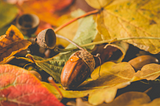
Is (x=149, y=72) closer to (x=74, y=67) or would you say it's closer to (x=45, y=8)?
(x=74, y=67)

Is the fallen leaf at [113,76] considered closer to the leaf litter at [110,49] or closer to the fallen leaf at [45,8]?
the leaf litter at [110,49]

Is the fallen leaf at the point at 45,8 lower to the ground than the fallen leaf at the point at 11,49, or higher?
higher

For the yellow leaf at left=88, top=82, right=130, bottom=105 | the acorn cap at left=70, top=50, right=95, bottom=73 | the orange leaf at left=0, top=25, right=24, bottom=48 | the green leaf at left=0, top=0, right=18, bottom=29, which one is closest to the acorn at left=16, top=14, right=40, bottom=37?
the green leaf at left=0, top=0, right=18, bottom=29

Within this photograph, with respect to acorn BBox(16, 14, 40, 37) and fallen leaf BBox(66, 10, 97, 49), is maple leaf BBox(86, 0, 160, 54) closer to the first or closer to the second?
fallen leaf BBox(66, 10, 97, 49)

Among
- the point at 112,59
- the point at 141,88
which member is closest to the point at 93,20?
the point at 112,59

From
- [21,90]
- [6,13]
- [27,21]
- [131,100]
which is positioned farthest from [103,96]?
[6,13]

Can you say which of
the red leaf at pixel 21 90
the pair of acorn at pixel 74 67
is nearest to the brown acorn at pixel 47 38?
the pair of acorn at pixel 74 67
